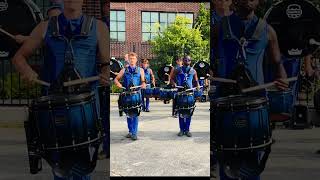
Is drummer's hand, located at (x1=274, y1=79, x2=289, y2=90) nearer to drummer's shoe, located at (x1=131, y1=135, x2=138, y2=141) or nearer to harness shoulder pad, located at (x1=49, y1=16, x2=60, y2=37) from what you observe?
harness shoulder pad, located at (x1=49, y1=16, x2=60, y2=37)

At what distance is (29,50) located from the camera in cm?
491

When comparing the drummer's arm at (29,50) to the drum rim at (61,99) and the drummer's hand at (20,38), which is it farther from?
the drum rim at (61,99)

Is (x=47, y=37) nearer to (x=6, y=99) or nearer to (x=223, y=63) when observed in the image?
(x=6, y=99)

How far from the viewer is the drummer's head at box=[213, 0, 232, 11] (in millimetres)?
4879

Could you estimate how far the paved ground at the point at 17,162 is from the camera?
16.8 feet

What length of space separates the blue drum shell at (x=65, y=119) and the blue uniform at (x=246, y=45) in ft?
4.29

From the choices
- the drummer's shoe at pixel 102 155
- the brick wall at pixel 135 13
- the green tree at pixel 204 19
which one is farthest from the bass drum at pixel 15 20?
the brick wall at pixel 135 13

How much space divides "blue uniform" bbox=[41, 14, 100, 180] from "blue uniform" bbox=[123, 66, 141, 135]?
3.86 metres

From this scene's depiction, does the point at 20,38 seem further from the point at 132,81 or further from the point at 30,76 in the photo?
the point at 132,81

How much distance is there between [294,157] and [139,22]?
11958mm

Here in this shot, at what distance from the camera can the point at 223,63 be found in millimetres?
4918

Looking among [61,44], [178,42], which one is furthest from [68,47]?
[178,42]

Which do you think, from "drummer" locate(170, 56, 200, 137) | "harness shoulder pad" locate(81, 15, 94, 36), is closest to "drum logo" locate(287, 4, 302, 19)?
"harness shoulder pad" locate(81, 15, 94, 36)

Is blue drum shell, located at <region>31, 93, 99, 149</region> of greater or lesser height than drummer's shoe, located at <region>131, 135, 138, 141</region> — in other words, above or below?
above
